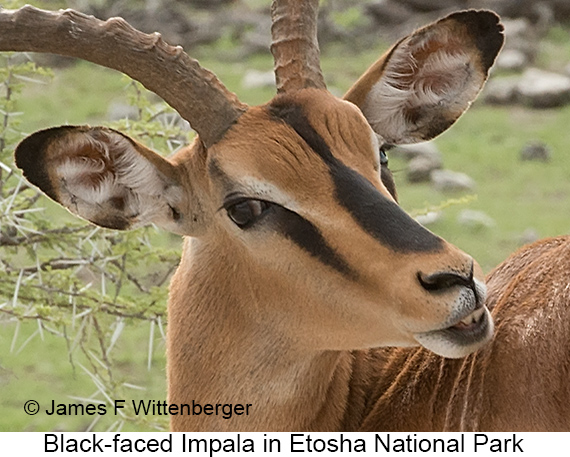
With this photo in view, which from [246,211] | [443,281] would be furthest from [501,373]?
[246,211]

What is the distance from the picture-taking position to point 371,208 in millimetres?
3760

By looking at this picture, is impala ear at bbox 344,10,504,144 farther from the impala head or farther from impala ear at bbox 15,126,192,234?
impala ear at bbox 15,126,192,234

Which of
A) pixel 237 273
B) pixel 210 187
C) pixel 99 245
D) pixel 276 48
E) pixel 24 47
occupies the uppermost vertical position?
pixel 99 245

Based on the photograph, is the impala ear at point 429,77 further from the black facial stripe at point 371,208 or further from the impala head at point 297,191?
the black facial stripe at point 371,208

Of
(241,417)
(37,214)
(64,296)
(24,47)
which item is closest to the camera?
(24,47)

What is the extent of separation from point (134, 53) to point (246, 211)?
74cm

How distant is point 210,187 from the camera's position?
416cm

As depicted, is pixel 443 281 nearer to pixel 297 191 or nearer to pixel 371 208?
pixel 371 208

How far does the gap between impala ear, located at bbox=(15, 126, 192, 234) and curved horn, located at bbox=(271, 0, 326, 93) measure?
63cm

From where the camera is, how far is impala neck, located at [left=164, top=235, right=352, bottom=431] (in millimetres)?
4176

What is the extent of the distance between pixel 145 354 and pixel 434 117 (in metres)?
4.82

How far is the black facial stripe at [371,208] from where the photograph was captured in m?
3.65
